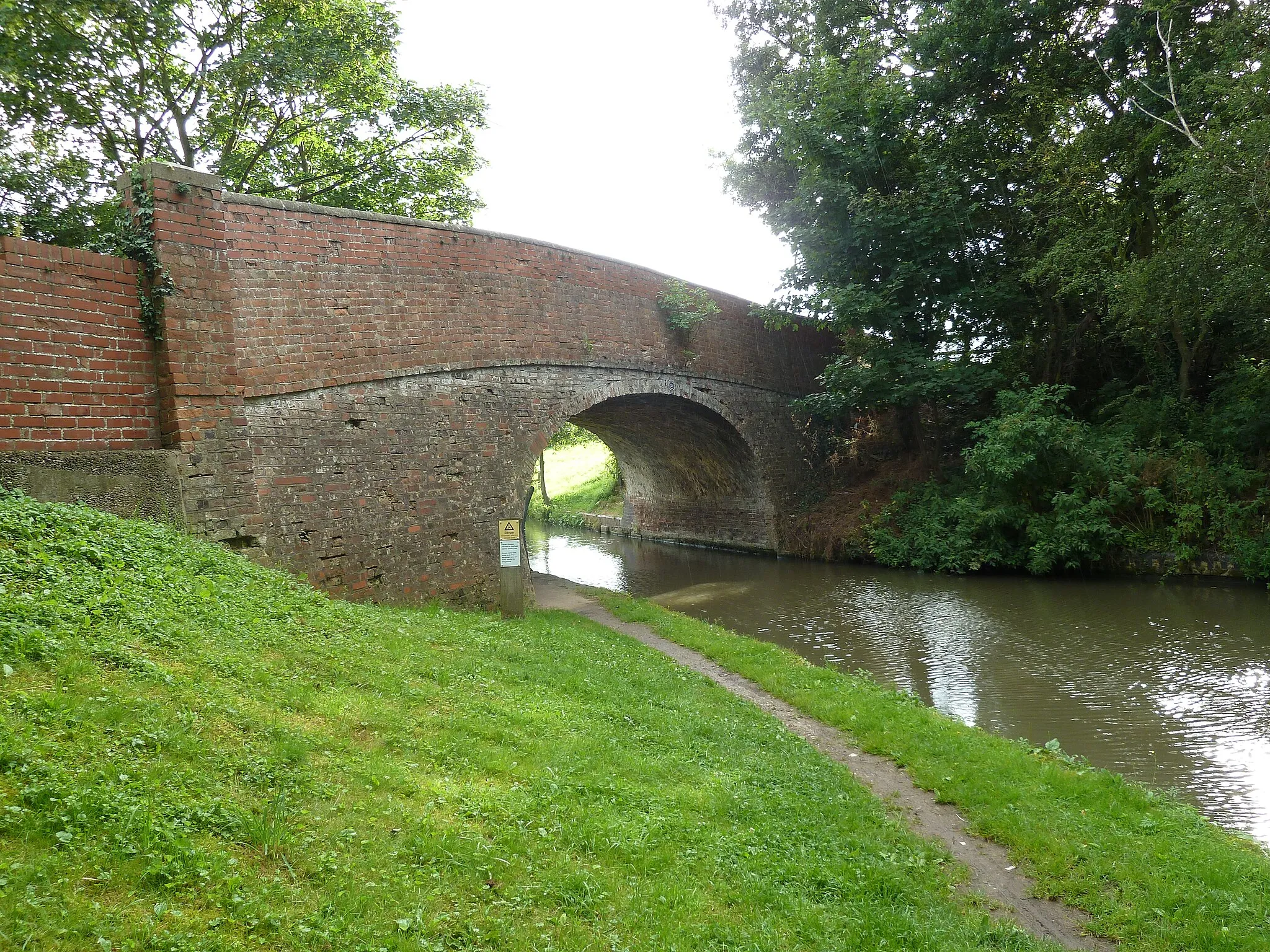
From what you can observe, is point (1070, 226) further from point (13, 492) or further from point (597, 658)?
point (13, 492)

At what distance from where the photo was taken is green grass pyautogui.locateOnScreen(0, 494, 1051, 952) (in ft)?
7.61

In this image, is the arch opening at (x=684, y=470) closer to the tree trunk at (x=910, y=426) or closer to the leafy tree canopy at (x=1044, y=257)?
the leafy tree canopy at (x=1044, y=257)

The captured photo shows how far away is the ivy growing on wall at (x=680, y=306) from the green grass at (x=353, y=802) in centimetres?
970

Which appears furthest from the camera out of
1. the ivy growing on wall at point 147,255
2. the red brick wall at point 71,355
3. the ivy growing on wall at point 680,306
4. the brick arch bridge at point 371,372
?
the ivy growing on wall at point 680,306

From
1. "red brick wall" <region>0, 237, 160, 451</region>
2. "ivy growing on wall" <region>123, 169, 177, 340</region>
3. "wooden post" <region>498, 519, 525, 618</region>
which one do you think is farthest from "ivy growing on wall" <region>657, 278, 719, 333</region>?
"red brick wall" <region>0, 237, 160, 451</region>

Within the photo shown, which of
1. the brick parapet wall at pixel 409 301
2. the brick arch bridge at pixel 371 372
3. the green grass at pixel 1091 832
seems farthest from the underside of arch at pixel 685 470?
the green grass at pixel 1091 832

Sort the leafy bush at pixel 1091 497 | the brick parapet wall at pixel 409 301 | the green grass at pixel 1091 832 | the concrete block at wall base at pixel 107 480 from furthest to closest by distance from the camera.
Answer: the leafy bush at pixel 1091 497 < the brick parapet wall at pixel 409 301 < the concrete block at wall base at pixel 107 480 < the green grass at pixel 1091 832

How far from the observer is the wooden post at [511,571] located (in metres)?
8.72

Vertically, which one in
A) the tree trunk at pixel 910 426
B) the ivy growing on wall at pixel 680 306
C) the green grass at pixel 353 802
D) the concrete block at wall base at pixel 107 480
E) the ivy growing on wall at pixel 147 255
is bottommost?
the green grass at pixel 353 802

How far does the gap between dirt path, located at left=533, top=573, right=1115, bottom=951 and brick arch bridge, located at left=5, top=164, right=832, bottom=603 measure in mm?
3867

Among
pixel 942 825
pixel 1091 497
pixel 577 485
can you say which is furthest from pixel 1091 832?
pixel 577 485

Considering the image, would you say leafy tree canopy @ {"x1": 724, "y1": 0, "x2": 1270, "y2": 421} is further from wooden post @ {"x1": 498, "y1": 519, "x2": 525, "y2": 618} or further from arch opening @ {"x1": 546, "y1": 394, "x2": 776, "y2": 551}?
wooden post @ {"x1": 498, "y1": 519, "x2": 525, "y2": 618}

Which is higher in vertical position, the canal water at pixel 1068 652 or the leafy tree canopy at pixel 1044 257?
the leafy tree canopy at pixel 1044 257

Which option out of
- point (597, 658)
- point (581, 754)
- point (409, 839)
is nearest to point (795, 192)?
point (597, 658)
